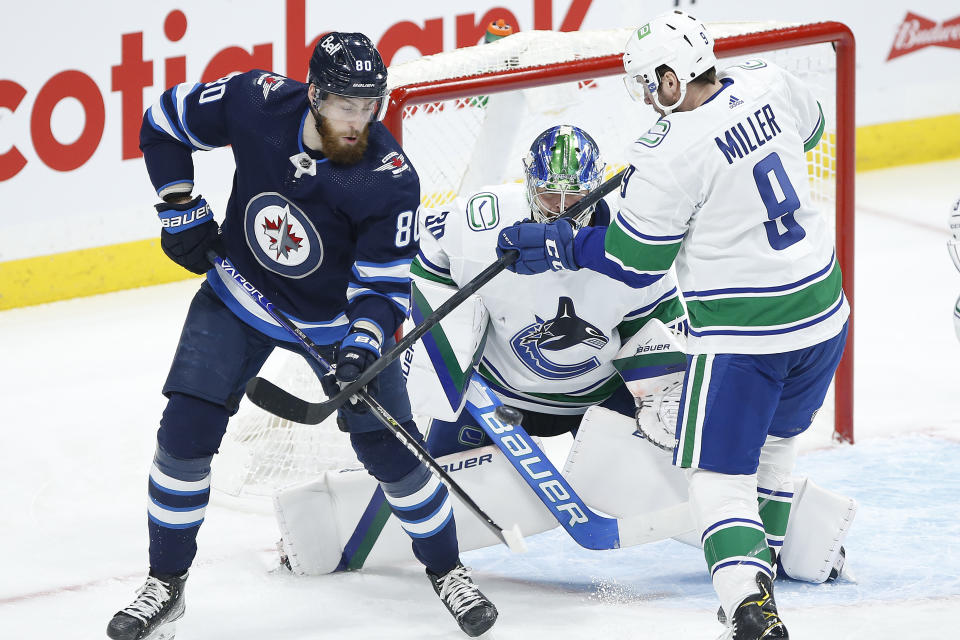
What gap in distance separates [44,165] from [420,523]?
2866 millimetres

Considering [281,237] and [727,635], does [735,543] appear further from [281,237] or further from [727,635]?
[281,237]

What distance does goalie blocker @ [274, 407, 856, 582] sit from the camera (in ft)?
10.2

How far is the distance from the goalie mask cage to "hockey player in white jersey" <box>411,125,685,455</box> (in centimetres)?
46

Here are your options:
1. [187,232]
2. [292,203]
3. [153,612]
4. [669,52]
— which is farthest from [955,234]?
[153,612]

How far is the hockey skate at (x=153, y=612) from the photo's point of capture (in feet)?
8.60

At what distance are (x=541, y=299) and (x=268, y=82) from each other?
0.79m

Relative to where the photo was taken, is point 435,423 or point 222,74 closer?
point 435,423

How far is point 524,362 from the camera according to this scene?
3221mm

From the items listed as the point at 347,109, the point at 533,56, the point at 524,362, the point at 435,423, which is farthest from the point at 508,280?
the point at 533,56

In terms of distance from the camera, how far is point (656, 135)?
2523 mm

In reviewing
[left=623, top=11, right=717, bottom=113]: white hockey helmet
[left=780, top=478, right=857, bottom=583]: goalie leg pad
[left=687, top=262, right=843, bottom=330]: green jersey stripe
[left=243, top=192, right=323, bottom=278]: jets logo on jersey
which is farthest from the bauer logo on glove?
[left=780, top=478, right=857, bottom=583]: goalie leg pad

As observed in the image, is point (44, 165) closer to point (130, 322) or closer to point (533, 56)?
point (130, 322)

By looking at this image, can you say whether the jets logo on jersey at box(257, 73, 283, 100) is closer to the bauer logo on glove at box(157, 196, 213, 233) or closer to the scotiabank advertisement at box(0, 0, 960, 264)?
the bauer logo on glove at box(157, 196, 213, 233)

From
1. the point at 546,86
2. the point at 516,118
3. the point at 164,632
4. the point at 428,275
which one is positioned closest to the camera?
the point at 164,632
